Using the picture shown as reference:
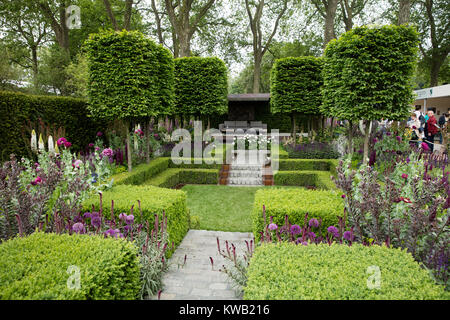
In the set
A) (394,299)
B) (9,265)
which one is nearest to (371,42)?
(394,299)

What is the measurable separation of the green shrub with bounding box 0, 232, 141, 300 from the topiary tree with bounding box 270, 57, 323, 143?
34.1ft

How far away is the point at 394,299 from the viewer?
196 centimetres

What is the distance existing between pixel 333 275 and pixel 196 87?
11319 millimetres

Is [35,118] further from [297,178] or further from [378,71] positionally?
[378,71]

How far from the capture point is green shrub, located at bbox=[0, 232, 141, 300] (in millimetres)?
2002

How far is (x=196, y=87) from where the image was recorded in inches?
495

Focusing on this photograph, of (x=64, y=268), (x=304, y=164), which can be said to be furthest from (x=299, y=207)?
(x=304, y=164)

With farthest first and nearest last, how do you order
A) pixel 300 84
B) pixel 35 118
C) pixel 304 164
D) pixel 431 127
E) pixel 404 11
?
pixel 431 127, pixel 300 84, pixel 404 11, pixel 304 164, pixel 35 118

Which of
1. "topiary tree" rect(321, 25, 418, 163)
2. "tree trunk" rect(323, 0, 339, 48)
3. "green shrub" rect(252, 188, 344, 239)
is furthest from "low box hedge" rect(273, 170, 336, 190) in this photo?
"tree trunk" rect(323, 0, 339, 48)

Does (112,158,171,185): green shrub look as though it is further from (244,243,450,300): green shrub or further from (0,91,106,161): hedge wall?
(244,243,450,300): green shrub

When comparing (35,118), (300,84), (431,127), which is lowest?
(431,127)

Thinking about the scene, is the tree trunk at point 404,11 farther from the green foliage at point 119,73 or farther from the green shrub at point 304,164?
the green foliage at point 119,73

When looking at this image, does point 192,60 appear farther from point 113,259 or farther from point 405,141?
point 113,259
